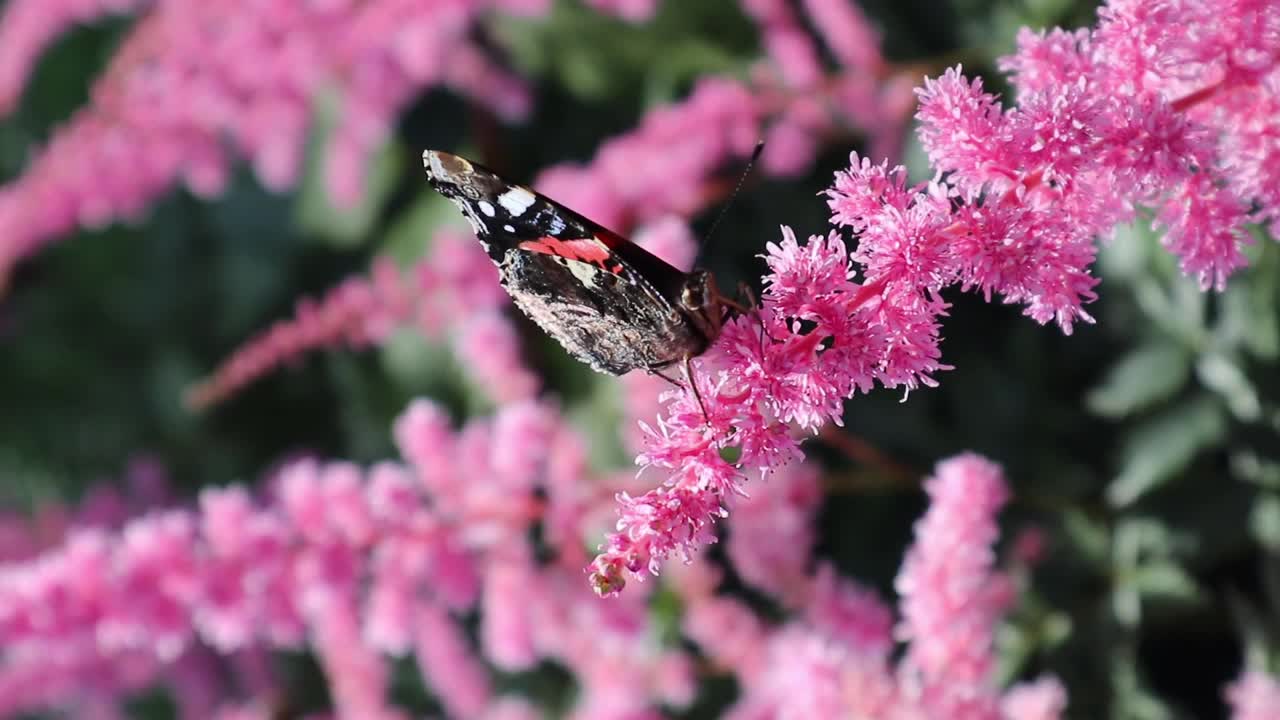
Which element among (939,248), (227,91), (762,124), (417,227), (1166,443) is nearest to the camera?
(939,248)

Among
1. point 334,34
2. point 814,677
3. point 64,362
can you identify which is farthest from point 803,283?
point 64,362

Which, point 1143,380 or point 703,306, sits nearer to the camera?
point 703,306

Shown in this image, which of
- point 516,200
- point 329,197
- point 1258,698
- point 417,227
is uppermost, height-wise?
point 329,197

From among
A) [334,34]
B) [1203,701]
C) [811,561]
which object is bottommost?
[1203,701]

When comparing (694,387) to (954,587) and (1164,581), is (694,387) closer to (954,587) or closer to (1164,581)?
(954,587)

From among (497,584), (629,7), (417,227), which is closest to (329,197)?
(417,227)

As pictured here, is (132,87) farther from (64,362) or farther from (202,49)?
(64,362)

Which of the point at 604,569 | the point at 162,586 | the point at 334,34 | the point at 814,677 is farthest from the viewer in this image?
the point at 334,34
